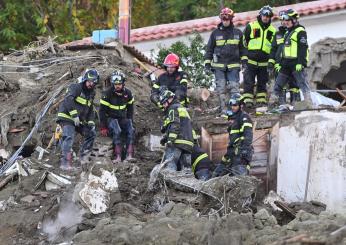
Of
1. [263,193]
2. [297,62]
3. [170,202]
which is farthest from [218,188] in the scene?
[297,62]

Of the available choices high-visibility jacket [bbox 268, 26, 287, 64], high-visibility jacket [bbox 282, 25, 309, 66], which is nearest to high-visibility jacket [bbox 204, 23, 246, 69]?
high-visibility jacket [bbox 268, 26, 287, 64]

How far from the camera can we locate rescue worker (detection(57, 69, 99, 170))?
49.0ft

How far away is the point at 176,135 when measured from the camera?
47.7 feet

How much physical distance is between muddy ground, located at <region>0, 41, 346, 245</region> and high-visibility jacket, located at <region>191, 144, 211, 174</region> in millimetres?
840

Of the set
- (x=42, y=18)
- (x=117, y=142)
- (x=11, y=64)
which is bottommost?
(x=117, y=142)

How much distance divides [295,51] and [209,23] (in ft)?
26.1

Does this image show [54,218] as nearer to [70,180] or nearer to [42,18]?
[70,180]

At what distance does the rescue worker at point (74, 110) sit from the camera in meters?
14.9

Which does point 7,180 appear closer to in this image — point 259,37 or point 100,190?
point 100,190

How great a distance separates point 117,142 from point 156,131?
1.50 m

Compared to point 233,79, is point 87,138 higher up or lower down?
lower down

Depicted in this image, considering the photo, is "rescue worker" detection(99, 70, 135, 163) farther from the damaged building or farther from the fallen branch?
the fallen branch

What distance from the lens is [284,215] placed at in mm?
13539

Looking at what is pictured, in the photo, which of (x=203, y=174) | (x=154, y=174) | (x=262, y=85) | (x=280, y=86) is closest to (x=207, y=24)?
(x=262, y=85)
